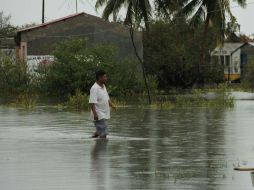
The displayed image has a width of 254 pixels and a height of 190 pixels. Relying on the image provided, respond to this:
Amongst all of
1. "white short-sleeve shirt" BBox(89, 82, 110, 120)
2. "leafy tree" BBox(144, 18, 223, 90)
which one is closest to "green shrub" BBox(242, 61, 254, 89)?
"leafy tree" BBox(144, 18, 223, 90)

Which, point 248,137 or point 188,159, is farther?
point 248,137

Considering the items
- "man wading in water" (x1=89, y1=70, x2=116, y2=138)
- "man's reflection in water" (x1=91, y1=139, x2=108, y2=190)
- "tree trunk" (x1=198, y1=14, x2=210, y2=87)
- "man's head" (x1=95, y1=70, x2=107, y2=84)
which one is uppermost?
"tree trunk" (x1=198, y1=14, x2=210, y2=87)

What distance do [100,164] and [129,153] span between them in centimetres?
175

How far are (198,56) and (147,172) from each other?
47.2m

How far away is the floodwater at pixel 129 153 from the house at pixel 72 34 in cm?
2648

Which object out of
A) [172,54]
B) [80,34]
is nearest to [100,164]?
[80,34]

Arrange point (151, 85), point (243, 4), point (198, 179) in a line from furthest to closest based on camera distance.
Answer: point (243, 4) < point (151, 85) < point (198, 179)

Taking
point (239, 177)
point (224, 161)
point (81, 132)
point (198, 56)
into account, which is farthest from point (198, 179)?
point (198, 56)

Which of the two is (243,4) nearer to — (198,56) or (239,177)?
(198,56)

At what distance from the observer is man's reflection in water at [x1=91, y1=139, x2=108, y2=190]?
10.9 m

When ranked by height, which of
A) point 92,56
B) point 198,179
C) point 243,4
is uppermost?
point 243,4

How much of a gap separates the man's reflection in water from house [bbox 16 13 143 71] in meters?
34.5

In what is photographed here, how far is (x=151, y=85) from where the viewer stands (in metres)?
44.7

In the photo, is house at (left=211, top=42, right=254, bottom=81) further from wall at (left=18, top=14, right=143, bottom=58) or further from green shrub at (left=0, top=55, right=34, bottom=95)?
green shrub at (left=0, top=55, right=34, bottom=95)
